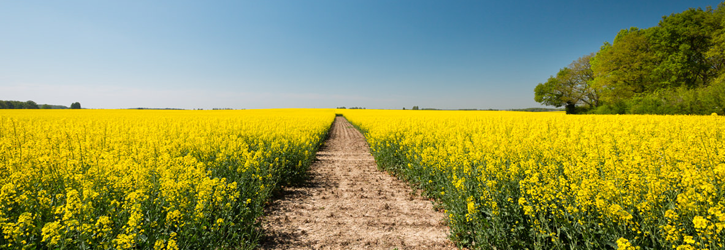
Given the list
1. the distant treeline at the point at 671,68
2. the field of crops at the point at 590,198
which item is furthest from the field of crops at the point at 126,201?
the distant treeline at the point at 671,68

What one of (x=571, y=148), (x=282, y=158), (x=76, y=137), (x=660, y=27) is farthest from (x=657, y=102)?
(x=76, y=137)

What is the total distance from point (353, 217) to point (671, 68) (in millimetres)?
33986

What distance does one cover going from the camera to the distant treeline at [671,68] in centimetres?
1941

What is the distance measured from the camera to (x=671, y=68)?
2408 centimetres

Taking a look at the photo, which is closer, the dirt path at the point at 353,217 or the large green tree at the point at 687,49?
the dirt path at the point at 353,217

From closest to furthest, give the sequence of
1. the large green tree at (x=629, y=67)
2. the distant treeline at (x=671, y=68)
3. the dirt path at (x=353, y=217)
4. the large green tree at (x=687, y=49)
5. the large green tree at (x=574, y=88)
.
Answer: the dirt path at (x=353, y=217), the distant treeline at (x=671, y=68), the large green tree at (x=687, y=49), the large green tree at (x=629, y=67), the large green tree at (x=574, y=88)

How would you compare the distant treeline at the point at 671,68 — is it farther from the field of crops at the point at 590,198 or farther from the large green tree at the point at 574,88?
the field of crops at the point at 590,198

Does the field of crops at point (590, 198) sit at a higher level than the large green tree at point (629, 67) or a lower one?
lower

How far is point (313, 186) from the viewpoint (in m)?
7.94

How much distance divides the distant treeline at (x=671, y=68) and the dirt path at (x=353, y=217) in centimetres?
2456

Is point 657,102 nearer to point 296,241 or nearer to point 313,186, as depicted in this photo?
point 313,186

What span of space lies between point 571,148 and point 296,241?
584 cm

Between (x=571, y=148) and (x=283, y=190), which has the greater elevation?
(x=571, y=148)

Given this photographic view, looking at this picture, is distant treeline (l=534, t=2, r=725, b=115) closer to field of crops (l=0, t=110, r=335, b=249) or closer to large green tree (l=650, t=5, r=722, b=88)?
large green tree (l=650, t=5, r=722, b=88)
